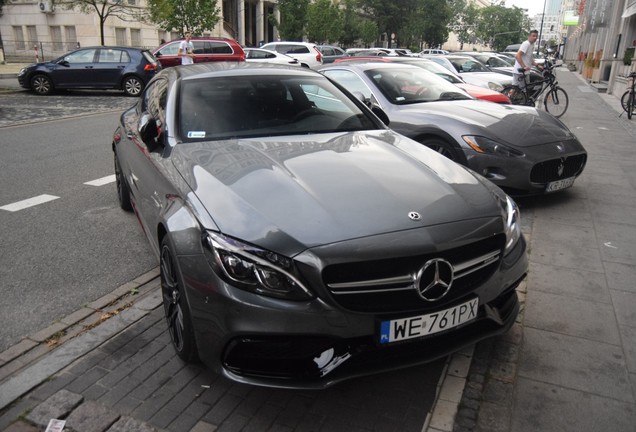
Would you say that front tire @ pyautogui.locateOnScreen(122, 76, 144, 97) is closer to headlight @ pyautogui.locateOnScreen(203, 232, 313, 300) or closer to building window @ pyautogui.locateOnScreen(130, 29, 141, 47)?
headlight @ pyautogui.locateOnScreen(203, 232, 313, 300)

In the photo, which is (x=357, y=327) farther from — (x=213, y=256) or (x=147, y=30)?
(x=147, y=30)

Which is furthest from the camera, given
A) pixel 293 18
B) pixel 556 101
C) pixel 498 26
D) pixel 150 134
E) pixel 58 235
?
pixel 498 26

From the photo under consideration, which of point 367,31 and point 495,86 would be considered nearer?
point 495,86

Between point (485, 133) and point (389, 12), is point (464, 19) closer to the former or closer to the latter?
point (389, 12)

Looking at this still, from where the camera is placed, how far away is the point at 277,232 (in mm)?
2494

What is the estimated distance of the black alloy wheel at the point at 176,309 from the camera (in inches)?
109

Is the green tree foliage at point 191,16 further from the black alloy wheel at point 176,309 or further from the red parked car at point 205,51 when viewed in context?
the black alloy wheel at point 176,309

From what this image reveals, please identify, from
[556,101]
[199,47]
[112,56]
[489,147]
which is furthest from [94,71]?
[489,147]

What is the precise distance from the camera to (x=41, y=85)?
717 inches

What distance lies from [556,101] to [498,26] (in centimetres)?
10900

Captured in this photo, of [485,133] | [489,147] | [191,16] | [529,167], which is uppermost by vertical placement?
[191,16]

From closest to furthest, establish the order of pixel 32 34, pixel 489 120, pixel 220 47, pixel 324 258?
1. pixel 324 258
2. pixel 489 120
3. pixel 220 47
4. pixel 32 34

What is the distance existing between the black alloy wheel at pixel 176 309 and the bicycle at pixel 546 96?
1152 cm

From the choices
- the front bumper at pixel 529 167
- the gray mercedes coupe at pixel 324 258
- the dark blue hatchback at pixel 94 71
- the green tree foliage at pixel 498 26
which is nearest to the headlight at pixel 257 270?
the gray mercedes coupe at pixel 324 258
